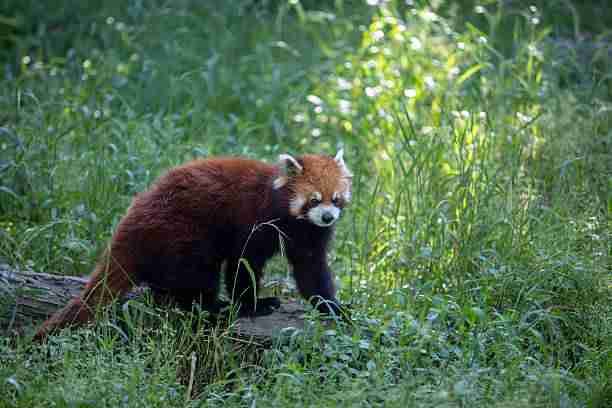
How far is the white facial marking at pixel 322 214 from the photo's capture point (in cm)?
410

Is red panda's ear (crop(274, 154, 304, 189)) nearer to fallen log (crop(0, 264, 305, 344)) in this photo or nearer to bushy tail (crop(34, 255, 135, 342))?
fallen log (crop(0, 264, 305, 344))

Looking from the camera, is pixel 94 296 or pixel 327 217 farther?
pixel 327 217

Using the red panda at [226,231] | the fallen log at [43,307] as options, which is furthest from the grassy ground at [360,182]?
the red panda at [226,231]

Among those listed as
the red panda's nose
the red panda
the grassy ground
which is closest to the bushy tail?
the red panda

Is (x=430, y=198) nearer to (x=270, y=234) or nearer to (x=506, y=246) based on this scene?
(x=506, y=246)

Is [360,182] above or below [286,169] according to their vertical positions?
below

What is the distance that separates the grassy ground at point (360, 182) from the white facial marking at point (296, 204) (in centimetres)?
63

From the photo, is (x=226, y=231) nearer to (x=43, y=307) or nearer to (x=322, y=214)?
(x=322, y=214)

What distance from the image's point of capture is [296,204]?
4148mm

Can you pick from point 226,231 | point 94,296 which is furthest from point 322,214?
point 94,296

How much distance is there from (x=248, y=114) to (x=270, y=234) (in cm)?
301

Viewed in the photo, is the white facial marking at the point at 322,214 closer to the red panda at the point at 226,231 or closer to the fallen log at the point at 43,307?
the red panda at the point at 226,231

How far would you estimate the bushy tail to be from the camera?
388 cm

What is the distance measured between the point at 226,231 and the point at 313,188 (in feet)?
1.66
